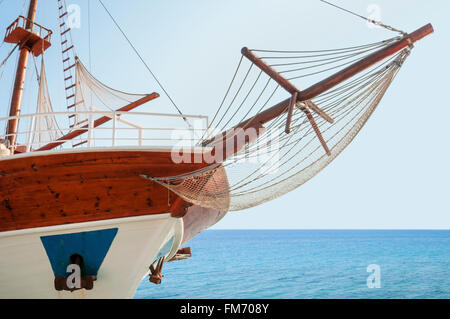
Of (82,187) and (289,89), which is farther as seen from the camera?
(82,187)


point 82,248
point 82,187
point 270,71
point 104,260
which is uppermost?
point 270,71

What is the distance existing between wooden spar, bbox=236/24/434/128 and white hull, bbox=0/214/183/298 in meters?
1.92

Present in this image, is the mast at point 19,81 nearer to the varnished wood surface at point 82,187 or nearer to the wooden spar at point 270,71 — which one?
the varnished wood surface at point 82,187

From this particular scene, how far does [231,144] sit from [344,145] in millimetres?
1257

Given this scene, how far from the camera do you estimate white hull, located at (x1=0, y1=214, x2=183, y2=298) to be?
464cm

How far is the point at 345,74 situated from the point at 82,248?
3941 mm

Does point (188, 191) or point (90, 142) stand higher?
point (90, 142)

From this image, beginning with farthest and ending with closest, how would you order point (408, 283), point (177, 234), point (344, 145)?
1. point (408, 283)
2. point (177, 234)
3. point (344, 145)

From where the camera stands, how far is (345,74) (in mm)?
3615

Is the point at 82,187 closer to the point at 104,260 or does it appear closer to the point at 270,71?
the point at 104,260

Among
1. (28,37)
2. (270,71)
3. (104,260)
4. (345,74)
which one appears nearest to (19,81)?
(28,37)

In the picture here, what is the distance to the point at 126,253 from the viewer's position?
479cm

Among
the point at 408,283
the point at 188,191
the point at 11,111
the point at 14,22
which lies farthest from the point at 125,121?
the point at 408,283

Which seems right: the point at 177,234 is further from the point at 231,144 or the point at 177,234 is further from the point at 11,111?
the point at 11,111
